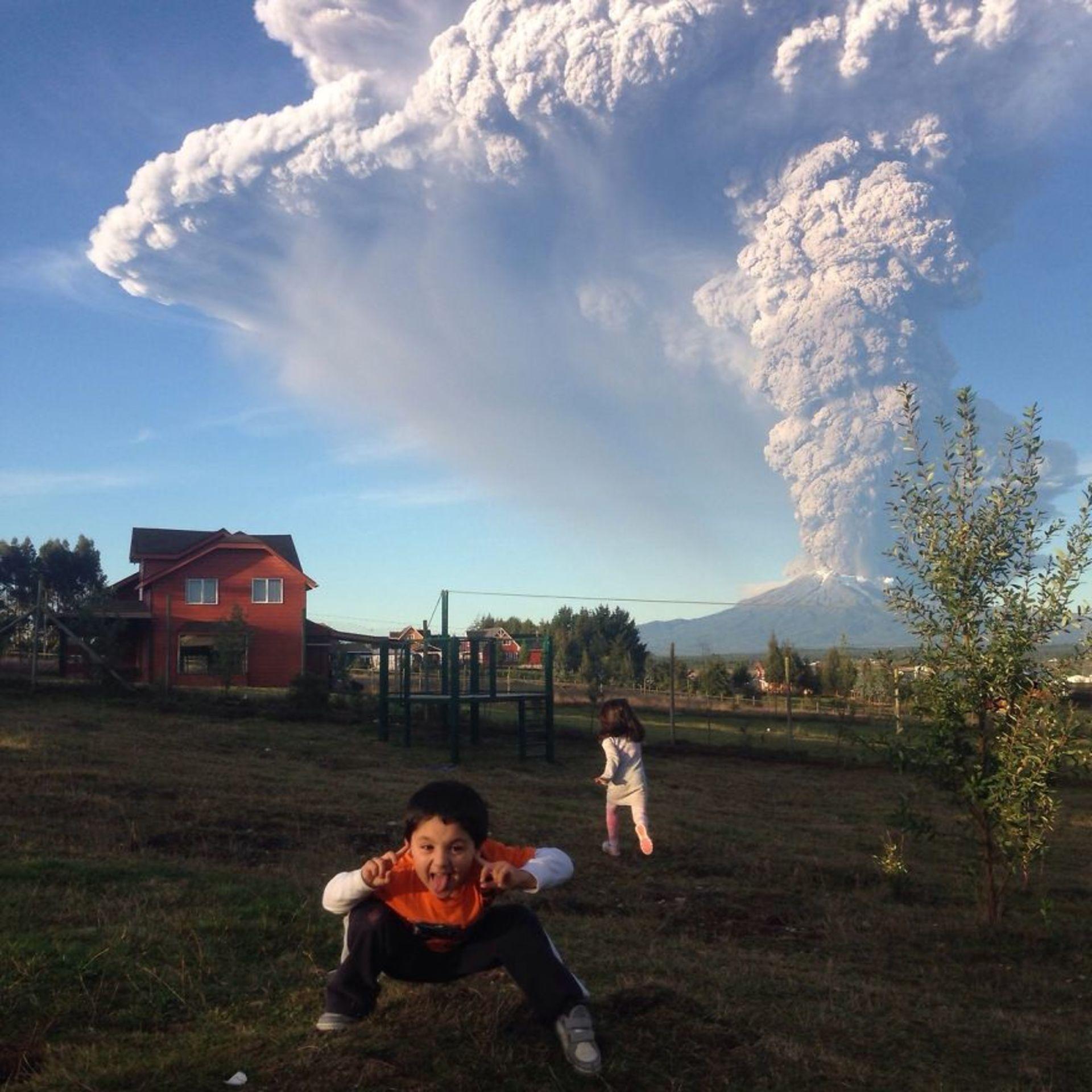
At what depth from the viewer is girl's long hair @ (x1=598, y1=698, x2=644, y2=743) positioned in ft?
33.9

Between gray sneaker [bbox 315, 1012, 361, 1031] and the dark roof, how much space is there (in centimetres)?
3830

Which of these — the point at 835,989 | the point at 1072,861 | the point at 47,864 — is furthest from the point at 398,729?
the point at 835,989

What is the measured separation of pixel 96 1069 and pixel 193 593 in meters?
39.0

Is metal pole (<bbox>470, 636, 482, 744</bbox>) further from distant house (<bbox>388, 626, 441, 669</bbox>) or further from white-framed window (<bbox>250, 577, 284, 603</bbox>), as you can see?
white-framed window (<bbox>250, 577, 284, 603</bbox>)

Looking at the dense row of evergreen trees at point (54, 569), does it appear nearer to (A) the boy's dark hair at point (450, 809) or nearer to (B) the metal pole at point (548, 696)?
(B) the metal pole at point (548, 696)

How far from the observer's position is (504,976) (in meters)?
4.57

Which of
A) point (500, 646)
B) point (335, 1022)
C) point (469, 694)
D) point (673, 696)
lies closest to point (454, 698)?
point (469, 694)

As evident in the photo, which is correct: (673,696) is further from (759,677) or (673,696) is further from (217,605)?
(217,605)

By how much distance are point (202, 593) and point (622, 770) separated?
33478 millimetres

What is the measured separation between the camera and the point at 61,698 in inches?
875

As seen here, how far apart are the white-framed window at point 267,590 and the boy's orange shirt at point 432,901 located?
38211mm

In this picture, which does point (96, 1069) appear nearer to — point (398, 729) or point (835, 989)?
point (835, 989)

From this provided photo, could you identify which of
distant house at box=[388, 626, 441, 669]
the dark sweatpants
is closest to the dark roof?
distant house at box=[388, 626, 441, 669]

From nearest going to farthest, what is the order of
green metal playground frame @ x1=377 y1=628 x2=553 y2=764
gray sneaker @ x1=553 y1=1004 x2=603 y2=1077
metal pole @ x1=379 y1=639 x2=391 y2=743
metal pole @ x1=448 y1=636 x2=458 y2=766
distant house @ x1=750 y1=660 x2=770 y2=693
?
gray sneaker @ x1=553 y1=1004 x2=603 y2=1077 < metal pole @ x1=448 y1=636 x2=458 y2=766 < green metal playground frame @ x1=377 y1=628 x2=553 y2=764 < metal pole @ x1=379 y1=639 x2=391 y2=743 < distant house @ x1=750 y1=660 x2=770 y2=693
